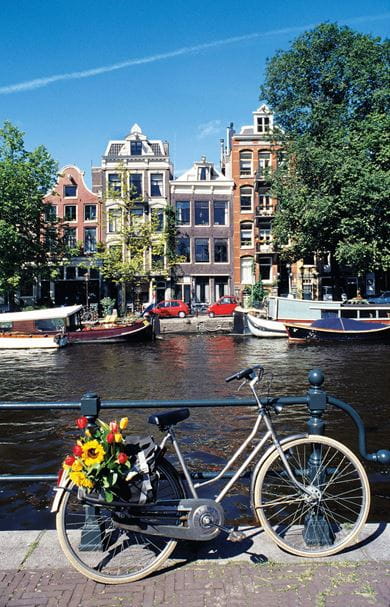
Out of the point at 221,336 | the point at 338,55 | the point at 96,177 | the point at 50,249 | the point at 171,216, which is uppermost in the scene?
the point at 338,55

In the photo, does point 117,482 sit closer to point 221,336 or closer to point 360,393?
point 360,393

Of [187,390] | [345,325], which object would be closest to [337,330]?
[345,325]

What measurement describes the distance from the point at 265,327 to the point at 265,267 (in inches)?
637

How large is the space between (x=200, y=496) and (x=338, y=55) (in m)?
35.6

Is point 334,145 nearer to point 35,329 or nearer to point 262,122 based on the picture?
point 262,122

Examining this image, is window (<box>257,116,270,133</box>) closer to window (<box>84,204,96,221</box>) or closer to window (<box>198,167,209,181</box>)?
window (<box>198,167,209,181</box>)

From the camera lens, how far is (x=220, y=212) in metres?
46.0

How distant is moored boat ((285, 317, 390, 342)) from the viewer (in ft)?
88.9

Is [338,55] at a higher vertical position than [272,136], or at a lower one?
higher

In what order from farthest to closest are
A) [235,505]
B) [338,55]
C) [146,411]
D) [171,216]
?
[171,216], [338,55], [146,411], [235,505]

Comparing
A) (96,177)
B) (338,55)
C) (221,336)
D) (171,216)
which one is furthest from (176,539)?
(96,177)

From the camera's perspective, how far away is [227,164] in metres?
50.2

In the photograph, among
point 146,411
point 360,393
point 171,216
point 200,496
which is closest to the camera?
point 200,496

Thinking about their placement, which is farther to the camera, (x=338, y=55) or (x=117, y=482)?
(x=338, y=55)
